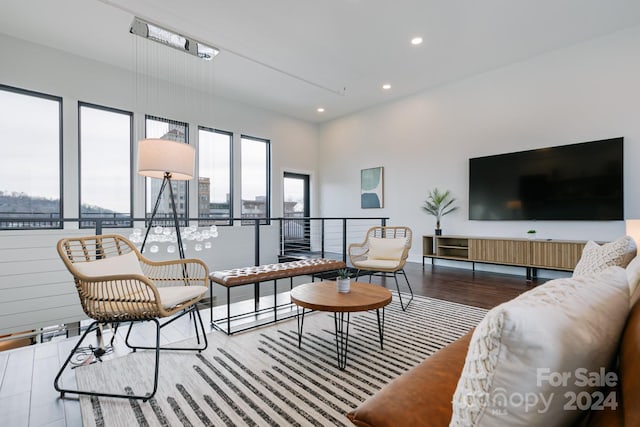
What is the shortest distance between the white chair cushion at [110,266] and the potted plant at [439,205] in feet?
15.8

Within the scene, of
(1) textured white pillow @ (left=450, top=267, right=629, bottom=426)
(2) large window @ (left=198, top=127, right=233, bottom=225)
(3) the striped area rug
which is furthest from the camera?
(2) large window @ (left=198, top=127, right=233, bottom=225)

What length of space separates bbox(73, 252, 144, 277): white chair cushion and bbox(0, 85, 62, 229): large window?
3.27 metres

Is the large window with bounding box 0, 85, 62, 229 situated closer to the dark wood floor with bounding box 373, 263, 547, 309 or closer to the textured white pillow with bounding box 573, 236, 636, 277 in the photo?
the dark wood floor with bounding box 373, 263, 547, 309

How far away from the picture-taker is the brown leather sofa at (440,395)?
53 cm

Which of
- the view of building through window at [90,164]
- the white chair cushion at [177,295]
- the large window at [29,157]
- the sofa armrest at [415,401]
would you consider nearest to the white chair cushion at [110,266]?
the white chair cushion at [177,295]

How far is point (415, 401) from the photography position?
0.91m

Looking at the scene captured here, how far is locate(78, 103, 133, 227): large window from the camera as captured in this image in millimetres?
4883

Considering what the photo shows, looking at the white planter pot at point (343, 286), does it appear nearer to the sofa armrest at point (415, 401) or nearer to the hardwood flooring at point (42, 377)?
the sofa armrest at point (415, 401)

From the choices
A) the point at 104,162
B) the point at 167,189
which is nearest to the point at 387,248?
the point at 167,189

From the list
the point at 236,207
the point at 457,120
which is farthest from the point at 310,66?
the point at 236,207

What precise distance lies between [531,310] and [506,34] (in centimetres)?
492

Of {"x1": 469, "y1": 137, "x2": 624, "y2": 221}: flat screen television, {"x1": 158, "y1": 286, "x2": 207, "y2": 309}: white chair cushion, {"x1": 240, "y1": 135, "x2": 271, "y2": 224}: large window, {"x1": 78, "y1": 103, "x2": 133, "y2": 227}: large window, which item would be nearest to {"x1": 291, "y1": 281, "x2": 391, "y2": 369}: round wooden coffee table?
{"x1": 158, "y1": 286, "x2": 207, "y2": 309}: white chair cushion

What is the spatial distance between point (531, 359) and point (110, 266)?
2346 mm

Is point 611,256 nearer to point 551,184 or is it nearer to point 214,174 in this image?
point 551,184
